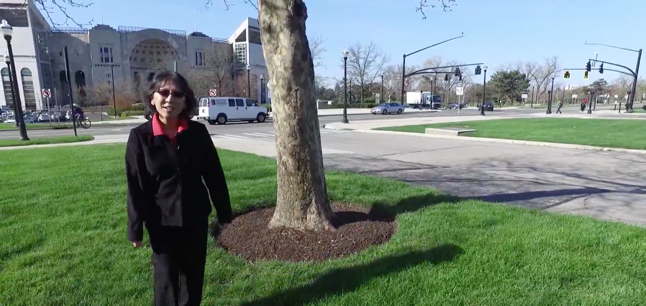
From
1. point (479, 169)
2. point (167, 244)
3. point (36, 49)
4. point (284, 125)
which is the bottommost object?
point (479, 169)

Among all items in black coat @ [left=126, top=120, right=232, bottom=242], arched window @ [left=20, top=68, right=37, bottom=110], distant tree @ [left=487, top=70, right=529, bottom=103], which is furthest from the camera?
distant tree @ [left=487, top=70, right=529, bottom=103]

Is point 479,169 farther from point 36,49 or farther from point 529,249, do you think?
point 36,49

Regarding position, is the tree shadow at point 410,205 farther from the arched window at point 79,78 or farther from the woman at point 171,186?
the arched window at point 79,78

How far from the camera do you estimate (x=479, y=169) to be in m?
8.80

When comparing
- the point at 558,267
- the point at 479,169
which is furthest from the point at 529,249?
the point at 479,169

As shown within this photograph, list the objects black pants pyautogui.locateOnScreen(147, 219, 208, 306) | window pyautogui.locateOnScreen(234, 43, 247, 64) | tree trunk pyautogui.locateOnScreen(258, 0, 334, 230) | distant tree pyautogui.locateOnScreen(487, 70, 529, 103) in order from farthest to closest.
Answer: distant tree pyautogui.locateOnScreen(487, 70, 529, 103), window pyautogui.locateOnScreen(234, 43, 247, 64), tree trunk pyautogui.locateOnScreen(258, 0, 334, 230), black pants pyautogui.locateOnScreen(147, 219, 208, 306)

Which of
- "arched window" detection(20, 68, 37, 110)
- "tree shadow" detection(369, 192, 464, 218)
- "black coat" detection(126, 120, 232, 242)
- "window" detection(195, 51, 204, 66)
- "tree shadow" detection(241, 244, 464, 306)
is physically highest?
"window" detection(195, 51, 204, 66)

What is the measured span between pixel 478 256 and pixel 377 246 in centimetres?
93

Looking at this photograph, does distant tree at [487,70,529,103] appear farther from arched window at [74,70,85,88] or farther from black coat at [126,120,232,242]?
black coat at [126,120,232,242]

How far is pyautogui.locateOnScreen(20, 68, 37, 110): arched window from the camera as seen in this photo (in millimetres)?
61188

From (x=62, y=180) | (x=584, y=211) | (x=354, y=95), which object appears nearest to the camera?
(x=584, y=211)

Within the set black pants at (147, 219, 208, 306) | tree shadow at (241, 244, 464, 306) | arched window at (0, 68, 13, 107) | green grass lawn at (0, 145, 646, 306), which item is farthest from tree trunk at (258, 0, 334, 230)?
arched window at (0, 68, 13, 107)

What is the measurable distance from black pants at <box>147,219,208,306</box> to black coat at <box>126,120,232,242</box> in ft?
0.28

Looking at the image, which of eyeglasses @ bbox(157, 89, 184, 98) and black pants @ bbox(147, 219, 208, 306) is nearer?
eyeglasses @ bbox(157, 89, 184, 98)
